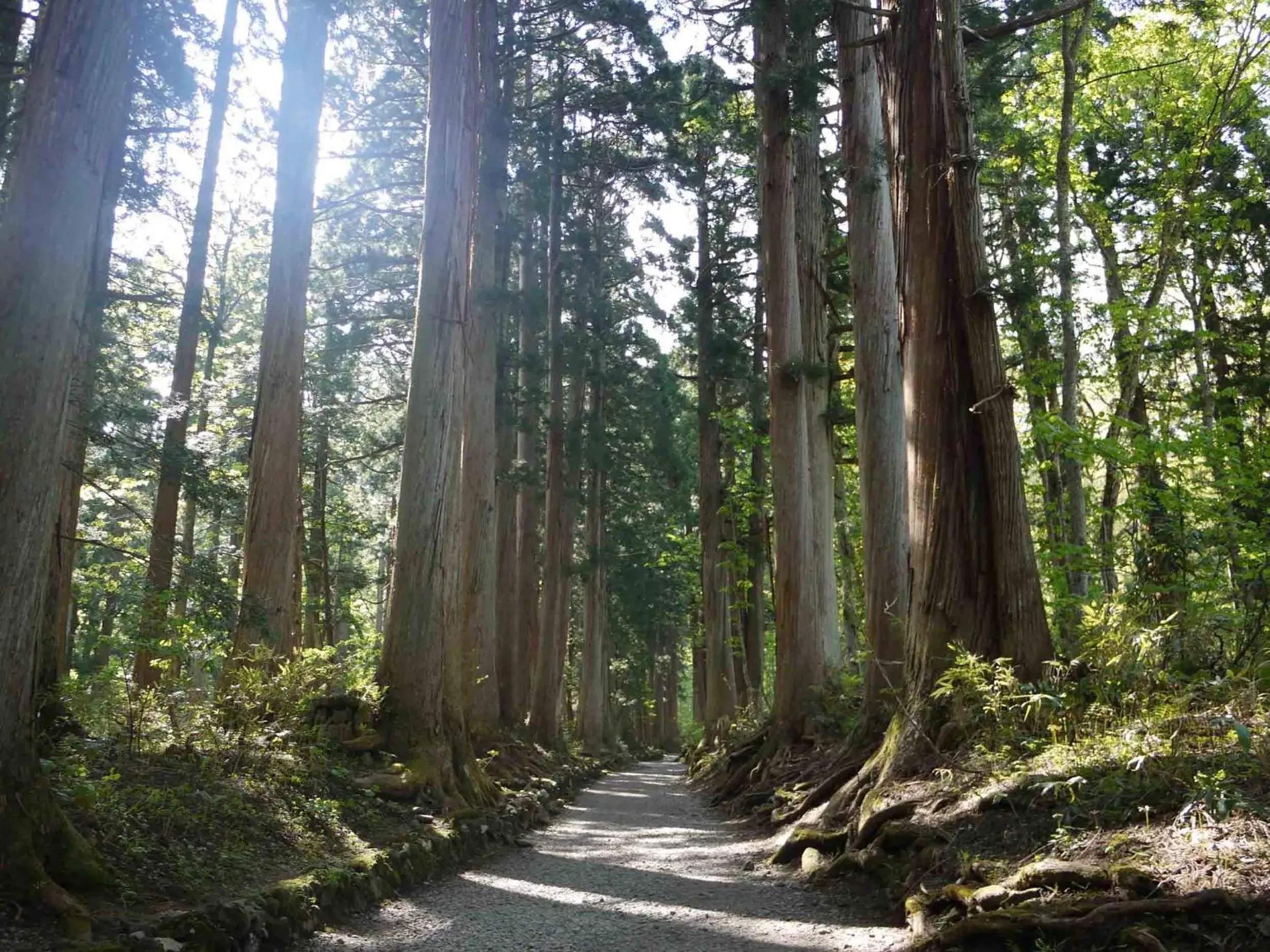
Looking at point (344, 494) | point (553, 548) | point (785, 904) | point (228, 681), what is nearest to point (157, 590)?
point (228, 681)

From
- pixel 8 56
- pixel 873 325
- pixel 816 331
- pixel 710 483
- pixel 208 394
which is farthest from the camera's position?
pixel 710 483

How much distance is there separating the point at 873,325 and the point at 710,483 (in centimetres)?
1043

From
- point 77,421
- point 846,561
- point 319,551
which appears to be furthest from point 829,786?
point 319,551

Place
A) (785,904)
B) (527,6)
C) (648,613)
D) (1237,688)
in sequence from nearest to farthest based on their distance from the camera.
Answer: (1237,688), (785,904), (527,6), (648,613)

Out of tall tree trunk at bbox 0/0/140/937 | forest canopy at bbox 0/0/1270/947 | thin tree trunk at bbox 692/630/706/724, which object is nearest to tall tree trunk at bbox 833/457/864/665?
forest canopy at bbox 0/0/1270/947

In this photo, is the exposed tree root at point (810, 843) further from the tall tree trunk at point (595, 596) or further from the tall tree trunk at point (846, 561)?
the tall tree trunk at point (595, 596)

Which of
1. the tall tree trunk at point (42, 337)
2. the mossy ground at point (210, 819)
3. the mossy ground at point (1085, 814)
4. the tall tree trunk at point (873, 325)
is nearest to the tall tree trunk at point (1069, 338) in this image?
the tall tree trunk at point (873, 325)

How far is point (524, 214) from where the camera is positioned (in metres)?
17.7

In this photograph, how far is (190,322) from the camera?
14.6 m

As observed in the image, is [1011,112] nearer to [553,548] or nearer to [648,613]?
[553,548]

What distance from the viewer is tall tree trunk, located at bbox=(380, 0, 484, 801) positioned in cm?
840

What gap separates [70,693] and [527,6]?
540 inches

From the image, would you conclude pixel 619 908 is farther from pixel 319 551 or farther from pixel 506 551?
pixel 319 551

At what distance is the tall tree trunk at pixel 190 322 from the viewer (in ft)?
38.7
